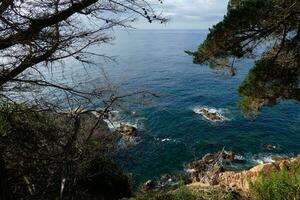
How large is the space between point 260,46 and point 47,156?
7.00 metres

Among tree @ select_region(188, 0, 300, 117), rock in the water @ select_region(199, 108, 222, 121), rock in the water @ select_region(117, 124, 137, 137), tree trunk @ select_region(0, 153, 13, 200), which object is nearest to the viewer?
tree trunk @ select_region(0, 153, 13, 200)

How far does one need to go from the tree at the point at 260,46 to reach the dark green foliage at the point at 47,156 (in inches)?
171

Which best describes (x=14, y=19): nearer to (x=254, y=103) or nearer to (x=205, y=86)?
(x=254, y=103)

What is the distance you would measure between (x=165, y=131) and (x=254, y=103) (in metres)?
19.8

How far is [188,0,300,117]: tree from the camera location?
9875mm

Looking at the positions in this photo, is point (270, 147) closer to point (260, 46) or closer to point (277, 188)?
point (260, 46)

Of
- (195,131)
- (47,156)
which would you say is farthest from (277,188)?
(195,131)

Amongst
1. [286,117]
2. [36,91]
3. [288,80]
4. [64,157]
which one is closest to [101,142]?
[64,157]

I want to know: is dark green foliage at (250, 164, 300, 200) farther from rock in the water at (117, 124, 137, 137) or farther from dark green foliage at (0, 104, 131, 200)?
rock in the water at (117, 124, 137, 137)

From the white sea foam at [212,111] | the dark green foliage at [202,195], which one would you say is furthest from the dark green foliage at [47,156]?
the white sea foam at [212,111]

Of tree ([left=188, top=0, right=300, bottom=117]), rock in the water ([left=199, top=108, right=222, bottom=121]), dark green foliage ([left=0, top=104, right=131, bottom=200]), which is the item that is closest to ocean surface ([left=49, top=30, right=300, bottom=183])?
rock in the water ([left=199, top=108, right=222, bottom=121])

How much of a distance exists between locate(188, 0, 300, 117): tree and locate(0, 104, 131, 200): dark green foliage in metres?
4.35

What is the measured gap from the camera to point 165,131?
32.2m

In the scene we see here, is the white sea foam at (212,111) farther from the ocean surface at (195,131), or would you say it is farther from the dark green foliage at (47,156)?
the dark green foliage at (47,156)
